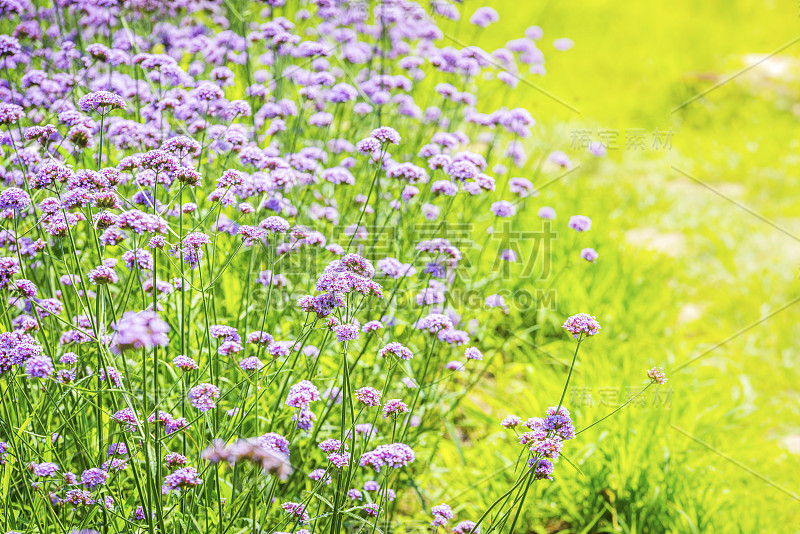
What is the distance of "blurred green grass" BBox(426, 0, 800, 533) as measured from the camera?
3.30m

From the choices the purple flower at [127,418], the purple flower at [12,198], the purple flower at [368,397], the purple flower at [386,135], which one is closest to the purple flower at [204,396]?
the purple flower at [127,418]

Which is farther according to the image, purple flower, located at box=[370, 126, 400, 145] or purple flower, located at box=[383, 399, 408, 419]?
purple flower, located at box=[370, 126, 400, 145]

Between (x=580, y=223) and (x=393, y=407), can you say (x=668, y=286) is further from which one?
(x=393, y=407)

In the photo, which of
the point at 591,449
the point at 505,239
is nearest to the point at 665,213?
the point at 505,239

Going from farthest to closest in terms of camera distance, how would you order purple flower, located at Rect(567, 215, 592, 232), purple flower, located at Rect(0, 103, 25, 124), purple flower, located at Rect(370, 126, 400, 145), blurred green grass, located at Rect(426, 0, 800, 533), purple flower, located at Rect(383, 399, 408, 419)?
purple flower, located at Rect(567, 215, 592, 232), blurred green grass, located at Rect(426, 0, 800, 533), purple flower, located at Rect(370, 126, 400, 145), purple flower, located at Rect(0, 103, 25, 124), purple flower, located at Rect(383, 399, 408, 419)

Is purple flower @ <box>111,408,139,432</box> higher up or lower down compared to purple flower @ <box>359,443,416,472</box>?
higher up

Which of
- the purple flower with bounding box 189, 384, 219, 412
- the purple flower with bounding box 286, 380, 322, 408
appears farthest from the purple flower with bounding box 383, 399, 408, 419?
the purple flower with bounding box 189, 384, 219, 412

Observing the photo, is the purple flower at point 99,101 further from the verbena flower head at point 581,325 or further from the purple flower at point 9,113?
the verbena flower head at point 581,325

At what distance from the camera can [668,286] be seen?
535 cm

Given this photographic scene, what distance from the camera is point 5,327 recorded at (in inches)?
104

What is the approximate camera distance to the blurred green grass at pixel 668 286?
330 centimetres

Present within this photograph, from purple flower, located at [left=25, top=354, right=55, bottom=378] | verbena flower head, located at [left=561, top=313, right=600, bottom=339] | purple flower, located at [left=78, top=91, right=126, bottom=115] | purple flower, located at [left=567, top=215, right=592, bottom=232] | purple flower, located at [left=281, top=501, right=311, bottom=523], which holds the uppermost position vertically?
purple flower, located at [left=78, top=91, right=126, bottom=115]

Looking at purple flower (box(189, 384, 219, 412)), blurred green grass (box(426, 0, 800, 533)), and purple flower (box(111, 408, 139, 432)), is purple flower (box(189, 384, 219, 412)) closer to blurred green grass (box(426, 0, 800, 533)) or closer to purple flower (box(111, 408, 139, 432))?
purple flower (box(111, 408, 139, 432))

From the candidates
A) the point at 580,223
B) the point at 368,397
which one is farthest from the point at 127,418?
the point at 580,223
